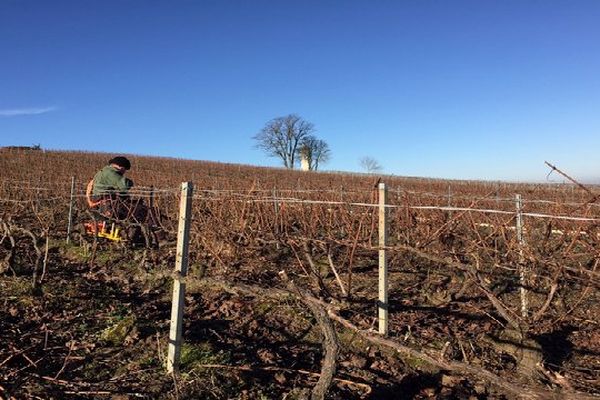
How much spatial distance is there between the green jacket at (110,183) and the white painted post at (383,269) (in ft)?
14.7

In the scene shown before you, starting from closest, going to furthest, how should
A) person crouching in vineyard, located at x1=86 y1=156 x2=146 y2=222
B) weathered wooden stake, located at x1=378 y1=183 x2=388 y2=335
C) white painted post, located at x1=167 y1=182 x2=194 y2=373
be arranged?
white painted post, located at x1=167 y1=182 x2=194 y2=373, weathered wooden stake, located at x1=378 y1=183 x2=388 y2=335, person crouching in vineyard, located at x1=86 y1=156 x2=146 y2=222

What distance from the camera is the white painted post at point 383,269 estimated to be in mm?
3946

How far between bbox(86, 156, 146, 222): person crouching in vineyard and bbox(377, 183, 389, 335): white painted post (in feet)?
14.0

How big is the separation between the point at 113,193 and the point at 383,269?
498 centimetres

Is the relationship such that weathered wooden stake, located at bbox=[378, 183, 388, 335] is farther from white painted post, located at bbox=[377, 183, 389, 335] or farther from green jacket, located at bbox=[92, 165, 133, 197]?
green jacket, located at bbox=[92, 165, 133, 197]

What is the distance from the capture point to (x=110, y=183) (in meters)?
7.46

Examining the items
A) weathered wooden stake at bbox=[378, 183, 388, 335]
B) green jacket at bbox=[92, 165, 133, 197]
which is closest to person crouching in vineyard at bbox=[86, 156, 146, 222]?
green jacket at bbox=[92, 165, 133, 197]

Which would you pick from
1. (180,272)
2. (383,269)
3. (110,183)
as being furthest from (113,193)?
(383,269)

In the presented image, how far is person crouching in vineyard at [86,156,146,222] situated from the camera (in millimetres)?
7247

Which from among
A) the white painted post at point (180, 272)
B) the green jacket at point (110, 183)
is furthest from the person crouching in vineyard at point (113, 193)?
the white painted post at point (180, 272)

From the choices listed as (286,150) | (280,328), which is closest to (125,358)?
(280,328)

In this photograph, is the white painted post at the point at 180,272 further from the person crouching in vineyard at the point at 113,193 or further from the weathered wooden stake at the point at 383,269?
the person crouching in vineyard at the point at 113,193

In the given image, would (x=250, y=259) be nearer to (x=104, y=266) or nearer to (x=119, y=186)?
(x=104, y=266)

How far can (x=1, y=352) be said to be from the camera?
3379 millimetres
